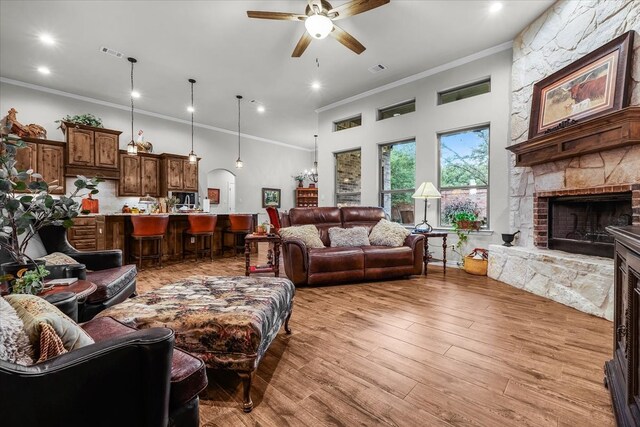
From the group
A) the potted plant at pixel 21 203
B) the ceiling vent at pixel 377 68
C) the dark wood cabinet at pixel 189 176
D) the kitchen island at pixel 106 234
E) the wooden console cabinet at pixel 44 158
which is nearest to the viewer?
the potted plant at pixel 21 203

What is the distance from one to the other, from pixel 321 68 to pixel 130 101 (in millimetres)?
4591

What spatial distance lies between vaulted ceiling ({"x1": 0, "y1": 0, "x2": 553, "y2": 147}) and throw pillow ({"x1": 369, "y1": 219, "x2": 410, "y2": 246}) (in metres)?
2.80

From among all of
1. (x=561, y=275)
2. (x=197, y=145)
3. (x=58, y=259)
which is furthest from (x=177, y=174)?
(x=561, y=275)

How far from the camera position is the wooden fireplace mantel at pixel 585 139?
2559mm

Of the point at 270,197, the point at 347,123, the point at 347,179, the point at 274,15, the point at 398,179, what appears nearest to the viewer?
the point at 274,15

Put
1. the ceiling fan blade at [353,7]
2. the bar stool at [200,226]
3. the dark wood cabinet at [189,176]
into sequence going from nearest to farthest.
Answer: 1. the ceiling fan blade at [353,7]
2. the bar stool at [200,226]
3. the dark wood cabinet at [189,176]

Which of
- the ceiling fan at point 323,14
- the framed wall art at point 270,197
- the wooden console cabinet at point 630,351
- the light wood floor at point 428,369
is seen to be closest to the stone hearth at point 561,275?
the light wood floor at point 428,369

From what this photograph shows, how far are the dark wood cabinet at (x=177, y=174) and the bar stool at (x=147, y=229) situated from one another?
2528 mm

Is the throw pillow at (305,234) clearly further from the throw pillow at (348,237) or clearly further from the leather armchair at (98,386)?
the leather armchair at (98,386)

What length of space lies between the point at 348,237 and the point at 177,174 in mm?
5225

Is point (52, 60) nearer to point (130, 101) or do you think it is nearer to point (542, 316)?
point (130, 101)

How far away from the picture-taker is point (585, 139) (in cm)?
300

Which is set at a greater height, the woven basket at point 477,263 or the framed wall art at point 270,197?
the framed wall art at point 270,197

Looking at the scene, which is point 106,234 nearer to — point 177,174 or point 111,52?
point 177,174
